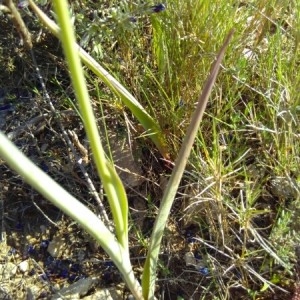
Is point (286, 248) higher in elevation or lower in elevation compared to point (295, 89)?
lower

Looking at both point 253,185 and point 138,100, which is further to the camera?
point 138,100

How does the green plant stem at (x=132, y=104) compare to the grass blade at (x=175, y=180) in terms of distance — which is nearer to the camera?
the grass blade at (x=175, y=180)

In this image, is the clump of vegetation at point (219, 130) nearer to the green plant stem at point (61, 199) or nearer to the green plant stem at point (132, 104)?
the green plant stem at point (132, 104)

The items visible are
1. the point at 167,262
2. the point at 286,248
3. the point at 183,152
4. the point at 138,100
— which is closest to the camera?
the point at 183,152

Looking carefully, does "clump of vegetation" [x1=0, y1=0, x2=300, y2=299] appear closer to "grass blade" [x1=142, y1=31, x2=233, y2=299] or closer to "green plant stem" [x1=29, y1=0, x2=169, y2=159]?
"green plant stem" [x1=29, y1=0, x2=169, y2=159]

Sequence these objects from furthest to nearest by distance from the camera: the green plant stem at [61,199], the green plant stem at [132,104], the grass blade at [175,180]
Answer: the green plant stem at [132,104], the grass blade at [175,180], the green plant stem at [61,199]

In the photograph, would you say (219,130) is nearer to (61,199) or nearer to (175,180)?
(175,180)

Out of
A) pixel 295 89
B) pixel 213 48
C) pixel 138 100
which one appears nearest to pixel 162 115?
pixel 138 100

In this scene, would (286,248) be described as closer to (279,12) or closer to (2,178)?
(279,12)

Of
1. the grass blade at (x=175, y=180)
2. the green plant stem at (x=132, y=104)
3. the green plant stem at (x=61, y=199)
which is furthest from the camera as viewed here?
the green plant stem at (x=132, y=104)

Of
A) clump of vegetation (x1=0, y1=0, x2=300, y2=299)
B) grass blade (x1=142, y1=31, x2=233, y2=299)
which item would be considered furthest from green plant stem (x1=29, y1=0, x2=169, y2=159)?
grass blade (x1=142, y1=31, x2=233, y2=299)

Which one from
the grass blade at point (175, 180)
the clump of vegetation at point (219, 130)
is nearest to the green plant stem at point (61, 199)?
the grass blade at point (175, 180)
